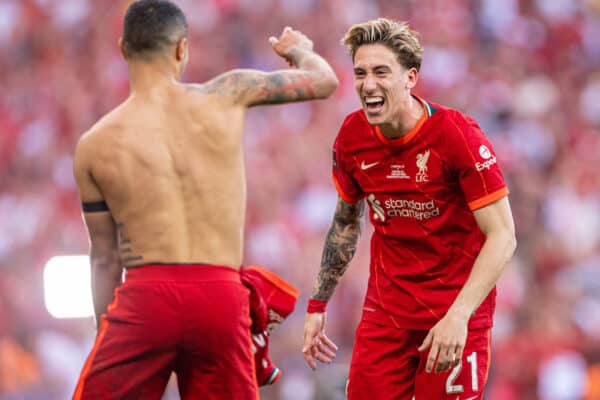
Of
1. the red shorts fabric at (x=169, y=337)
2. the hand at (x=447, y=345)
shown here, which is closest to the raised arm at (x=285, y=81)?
the red shorts fabric at (x=169, y=337)

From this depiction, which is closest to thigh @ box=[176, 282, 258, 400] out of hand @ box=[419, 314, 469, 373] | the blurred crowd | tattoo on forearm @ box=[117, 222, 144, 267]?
tattoo on forearm @ box=[117, 222, 144, 267]

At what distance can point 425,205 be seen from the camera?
4.71 meters

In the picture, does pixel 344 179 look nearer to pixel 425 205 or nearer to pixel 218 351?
pixel 425 205

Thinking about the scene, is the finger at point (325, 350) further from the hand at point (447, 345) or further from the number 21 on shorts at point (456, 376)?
the hand at point (447, 345)

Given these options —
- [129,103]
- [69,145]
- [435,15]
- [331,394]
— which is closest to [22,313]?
[69,145]

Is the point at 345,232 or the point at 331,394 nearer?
the point at 345,232

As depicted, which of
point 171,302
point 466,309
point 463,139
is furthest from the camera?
point 463,139

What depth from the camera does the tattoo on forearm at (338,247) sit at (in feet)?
17.1

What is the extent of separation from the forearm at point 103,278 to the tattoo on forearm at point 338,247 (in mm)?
1388

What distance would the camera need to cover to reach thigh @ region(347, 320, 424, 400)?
483 centimetres

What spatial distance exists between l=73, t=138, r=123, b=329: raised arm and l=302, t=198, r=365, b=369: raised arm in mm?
1338

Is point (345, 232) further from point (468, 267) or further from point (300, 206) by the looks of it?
point (300, 206)

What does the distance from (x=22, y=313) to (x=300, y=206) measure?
2.92 metres

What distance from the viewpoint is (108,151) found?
395 cm
